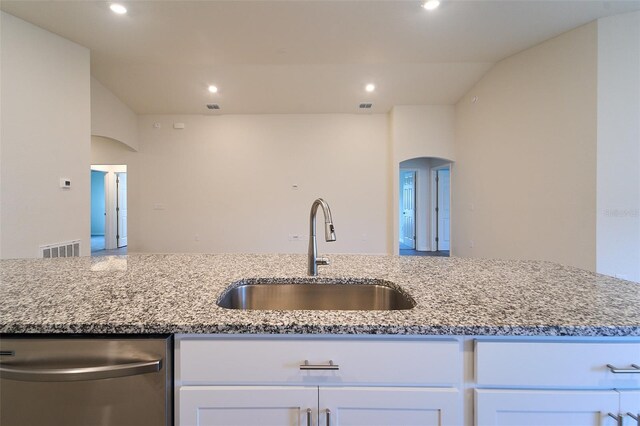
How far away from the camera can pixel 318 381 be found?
2.10 ft

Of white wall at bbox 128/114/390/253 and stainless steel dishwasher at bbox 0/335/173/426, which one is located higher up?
white wall at bbox 128/114/390/253

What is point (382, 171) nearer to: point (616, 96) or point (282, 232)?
point (282, 232)

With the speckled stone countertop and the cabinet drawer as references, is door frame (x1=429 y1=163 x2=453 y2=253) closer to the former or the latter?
the speckled stone countertop

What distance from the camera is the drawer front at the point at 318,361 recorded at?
25.1 inches

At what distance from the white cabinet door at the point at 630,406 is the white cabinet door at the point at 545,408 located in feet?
0.05

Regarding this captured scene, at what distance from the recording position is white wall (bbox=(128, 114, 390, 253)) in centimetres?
546

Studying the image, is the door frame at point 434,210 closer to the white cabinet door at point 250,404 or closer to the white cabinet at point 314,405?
the white cabinet at point 314,405

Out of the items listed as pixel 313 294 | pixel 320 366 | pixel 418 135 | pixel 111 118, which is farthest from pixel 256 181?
pixel 320 366

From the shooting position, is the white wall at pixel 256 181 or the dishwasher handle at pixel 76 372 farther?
the white wall at pixel 256 181

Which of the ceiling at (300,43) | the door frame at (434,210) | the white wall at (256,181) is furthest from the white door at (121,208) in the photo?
the door frame at (434,210)

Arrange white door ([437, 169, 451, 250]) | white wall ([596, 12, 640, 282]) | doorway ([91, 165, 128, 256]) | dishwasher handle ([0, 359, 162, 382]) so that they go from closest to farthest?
dishwasher handle ([0, 359, 162, 382]) < white wall ([596, 12, 640, 282]) < white door ([437, 169, 451, 250]) < doorway ([91, 165, 128, 256])

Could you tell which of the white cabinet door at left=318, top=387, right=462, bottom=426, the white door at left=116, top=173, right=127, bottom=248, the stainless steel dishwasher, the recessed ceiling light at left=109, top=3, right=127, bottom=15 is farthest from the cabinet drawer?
the white door at left=116, top=173, right=127, bottom=248

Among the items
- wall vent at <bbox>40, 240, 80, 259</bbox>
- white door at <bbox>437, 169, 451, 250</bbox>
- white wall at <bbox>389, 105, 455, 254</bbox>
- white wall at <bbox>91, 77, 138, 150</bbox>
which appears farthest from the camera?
white door at <bbox>437, 169, 451, 250</bbox>

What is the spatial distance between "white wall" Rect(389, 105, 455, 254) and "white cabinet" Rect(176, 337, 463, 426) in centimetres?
463
